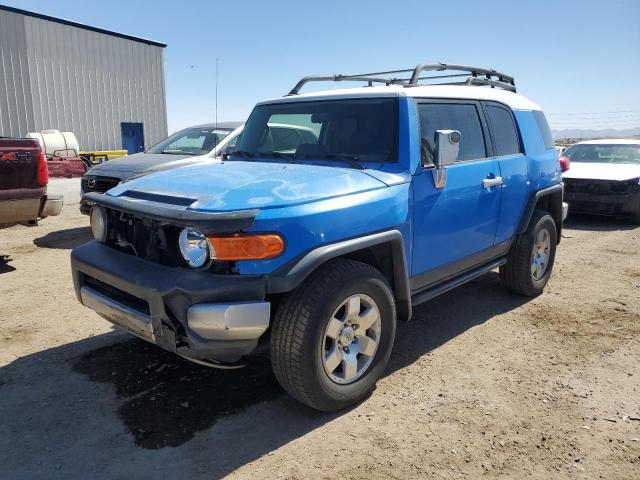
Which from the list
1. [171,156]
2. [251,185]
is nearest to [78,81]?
[171,156]

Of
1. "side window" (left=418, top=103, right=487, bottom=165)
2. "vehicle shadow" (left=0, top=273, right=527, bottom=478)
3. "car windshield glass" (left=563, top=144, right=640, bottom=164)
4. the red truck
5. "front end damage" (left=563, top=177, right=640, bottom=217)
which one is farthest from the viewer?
"car windshield glass" (left=563, top=144, right=640, bottom=164)

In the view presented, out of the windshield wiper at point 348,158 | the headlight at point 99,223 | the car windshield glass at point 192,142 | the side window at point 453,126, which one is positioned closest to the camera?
the headlight at point 99,223

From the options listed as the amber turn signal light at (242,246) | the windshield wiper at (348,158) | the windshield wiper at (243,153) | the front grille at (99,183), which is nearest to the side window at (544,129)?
the windshield wiper at (348,158)

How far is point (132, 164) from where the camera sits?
24.0 feet

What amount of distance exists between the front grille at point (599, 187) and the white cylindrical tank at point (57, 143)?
1443cm

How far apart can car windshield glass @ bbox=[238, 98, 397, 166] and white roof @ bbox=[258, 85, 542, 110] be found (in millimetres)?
50

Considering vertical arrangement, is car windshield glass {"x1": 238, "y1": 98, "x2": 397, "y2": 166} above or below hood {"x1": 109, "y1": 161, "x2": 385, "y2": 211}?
above

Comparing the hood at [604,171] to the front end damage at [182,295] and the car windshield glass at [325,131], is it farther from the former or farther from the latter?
the front end damage at [182,295]

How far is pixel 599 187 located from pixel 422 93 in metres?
7.26

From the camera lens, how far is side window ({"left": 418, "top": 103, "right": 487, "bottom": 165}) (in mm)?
3588

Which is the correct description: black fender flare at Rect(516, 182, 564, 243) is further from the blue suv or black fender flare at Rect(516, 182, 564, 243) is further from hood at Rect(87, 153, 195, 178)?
hood at Rect(87, 153, 195, 178)

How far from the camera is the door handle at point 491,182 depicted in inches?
158

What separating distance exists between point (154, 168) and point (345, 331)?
4.96m

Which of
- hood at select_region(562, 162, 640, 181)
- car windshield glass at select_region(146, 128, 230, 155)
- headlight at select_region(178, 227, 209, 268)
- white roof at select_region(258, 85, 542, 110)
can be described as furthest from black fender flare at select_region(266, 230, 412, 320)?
hood at select_region(562, 162, 640, 181)
